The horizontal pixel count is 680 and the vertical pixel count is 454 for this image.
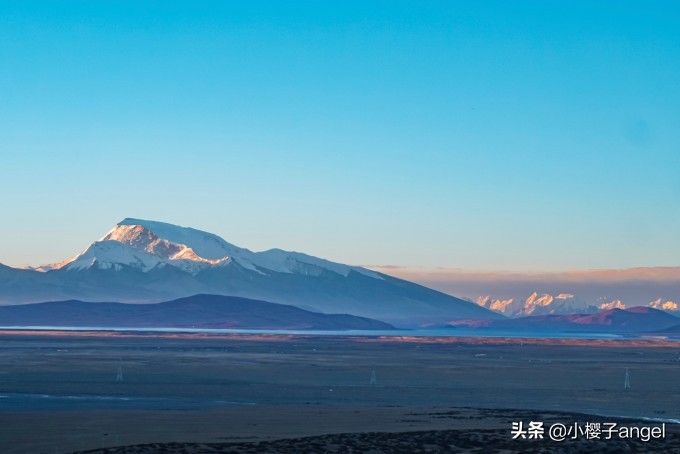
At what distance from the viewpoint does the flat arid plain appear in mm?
26797

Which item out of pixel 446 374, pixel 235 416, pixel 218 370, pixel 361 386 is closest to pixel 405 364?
pixel 446 374

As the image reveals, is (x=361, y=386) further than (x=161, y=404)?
Yes

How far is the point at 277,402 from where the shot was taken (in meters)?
38.0

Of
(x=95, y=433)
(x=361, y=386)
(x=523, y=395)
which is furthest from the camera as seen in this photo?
(x=361, y=386)

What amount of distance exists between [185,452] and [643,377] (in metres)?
34.7

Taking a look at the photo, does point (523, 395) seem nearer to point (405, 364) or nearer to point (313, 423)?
point (313, 423)

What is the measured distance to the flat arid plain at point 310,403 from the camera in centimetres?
2680

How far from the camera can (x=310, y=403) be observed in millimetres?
37719

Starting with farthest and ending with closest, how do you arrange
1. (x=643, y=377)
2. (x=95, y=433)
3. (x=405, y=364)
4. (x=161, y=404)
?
(x=405, y=364) < (x=643, y=377) < (x=161, y=404) < (x=95, y=433)

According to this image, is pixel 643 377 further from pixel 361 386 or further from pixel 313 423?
pixel 313 423

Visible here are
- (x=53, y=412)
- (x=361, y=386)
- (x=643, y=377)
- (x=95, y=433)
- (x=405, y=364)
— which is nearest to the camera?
(x=95, y=433)

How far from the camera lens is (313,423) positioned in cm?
3138

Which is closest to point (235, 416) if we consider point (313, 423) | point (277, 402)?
point (313, 423)

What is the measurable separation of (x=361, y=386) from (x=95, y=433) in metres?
18.9
